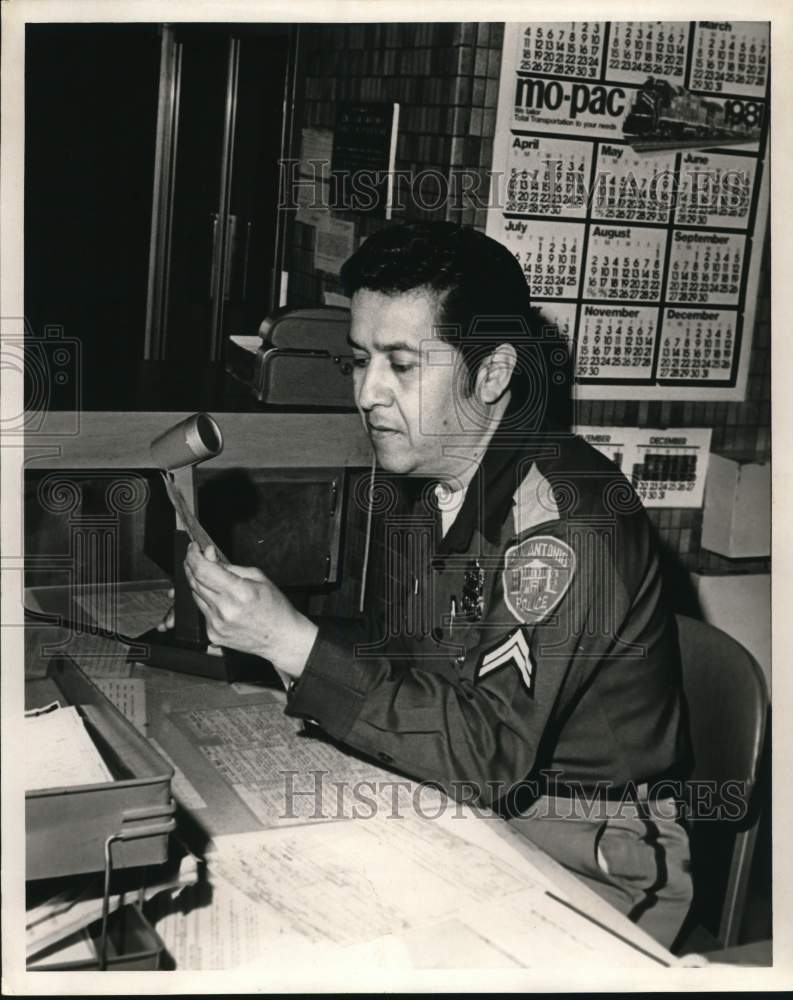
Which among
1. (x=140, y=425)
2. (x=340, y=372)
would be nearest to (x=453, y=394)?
(x=340, y=372)

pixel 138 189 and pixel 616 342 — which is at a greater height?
pixel 138 189

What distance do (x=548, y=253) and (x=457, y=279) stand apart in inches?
19.2

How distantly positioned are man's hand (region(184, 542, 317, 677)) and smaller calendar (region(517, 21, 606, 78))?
112 cm

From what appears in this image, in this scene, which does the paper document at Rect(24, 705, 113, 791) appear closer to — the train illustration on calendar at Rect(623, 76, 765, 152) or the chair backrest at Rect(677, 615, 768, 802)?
the chair backrest at Rect(677, 615, 768, 802)

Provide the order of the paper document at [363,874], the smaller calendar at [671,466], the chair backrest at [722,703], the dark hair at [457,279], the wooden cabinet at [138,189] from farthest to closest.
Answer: the wooden cabinet at [138,189]
the smaller calendar at [671,466]
the dark hair at [457,279]
the chair backrest at [722,703]
the paper document at [363,874]

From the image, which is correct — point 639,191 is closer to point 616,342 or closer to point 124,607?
point 616,342

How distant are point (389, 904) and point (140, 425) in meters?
0.93

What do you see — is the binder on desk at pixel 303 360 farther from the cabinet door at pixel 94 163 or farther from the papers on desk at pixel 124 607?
the cabinet door at pixel 94 163

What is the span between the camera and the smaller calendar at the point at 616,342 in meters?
2.13

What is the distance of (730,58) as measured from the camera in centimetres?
207

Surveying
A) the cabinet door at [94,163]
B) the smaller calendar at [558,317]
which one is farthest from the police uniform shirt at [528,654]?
the cabinet door at [94,163]

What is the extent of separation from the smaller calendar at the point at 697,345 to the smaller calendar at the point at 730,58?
44 centimetres

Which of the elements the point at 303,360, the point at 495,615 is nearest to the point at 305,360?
the point at 303,360

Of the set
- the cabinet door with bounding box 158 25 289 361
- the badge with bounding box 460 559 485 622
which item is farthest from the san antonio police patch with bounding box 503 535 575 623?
the cabinet door with bounding box 158 25 289 361
